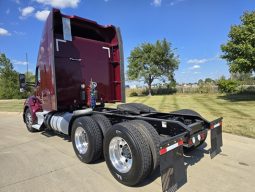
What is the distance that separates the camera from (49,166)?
525cm

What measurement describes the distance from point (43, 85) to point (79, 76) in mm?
1284

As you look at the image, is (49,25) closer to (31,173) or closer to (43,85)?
(43,85)

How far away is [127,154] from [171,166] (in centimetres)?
98

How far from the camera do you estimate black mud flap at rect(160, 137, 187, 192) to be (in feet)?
11.6

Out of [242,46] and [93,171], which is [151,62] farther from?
[93,171]

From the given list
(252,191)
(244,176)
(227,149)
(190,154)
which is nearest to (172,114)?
(190,154)

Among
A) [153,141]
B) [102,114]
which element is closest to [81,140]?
[102,114]

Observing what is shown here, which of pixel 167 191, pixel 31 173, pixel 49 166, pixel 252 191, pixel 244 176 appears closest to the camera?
pixel 167 191

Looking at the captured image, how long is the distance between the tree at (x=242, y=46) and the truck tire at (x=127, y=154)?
16.5m

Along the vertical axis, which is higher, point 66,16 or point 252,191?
point 66,16

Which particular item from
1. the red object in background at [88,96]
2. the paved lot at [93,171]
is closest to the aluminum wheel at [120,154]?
the paved lot at [93,171]

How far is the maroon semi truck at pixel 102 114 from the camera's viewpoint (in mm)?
3963

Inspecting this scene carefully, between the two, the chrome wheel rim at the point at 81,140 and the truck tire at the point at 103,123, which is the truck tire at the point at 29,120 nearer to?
the chrome wheel rim at the point at 81,140

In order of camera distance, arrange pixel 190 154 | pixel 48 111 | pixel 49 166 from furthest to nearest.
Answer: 1. pixel 48 111
2. pixel 190 154
3. pixel 49 166
